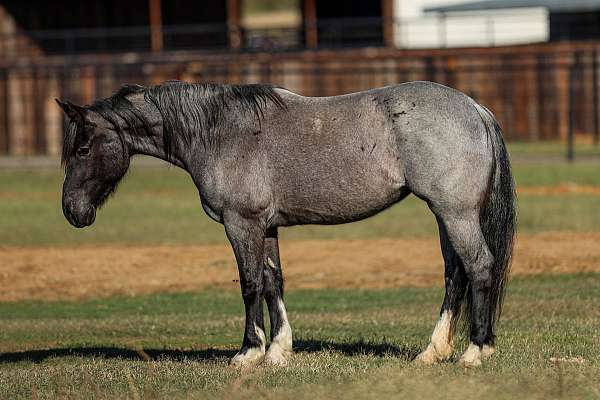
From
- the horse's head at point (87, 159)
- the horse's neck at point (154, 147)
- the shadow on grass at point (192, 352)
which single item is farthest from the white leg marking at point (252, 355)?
the horse's head at point (87, 159)

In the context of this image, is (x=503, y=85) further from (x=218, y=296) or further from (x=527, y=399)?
(x=527, y=399)

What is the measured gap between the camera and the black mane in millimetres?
9094

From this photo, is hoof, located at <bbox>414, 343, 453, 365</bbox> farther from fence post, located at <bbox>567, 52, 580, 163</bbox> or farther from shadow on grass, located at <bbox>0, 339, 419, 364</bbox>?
fence post, located at <bbox>567, 52, 580, 163</bbox>

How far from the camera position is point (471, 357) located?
Answer: 8477 millimetres

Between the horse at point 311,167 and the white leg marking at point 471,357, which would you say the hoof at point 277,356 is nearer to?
the horse at point 311,167

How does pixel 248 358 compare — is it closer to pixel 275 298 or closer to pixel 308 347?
pixel 275 298

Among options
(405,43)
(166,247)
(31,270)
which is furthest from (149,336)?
(405,43)

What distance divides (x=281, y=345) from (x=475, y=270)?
1.67 meters

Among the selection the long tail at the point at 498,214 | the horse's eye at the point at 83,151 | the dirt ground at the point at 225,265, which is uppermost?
the horse's eye at the point at 83,151

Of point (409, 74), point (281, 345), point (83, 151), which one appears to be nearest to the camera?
point (83, 151)

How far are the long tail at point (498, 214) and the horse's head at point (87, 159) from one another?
8.87 feet

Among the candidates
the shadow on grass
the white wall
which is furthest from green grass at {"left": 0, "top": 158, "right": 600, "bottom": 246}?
the white wall

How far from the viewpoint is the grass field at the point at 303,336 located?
7.73 meters

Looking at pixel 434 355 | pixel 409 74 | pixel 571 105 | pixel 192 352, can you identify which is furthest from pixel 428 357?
pixel 409 74
